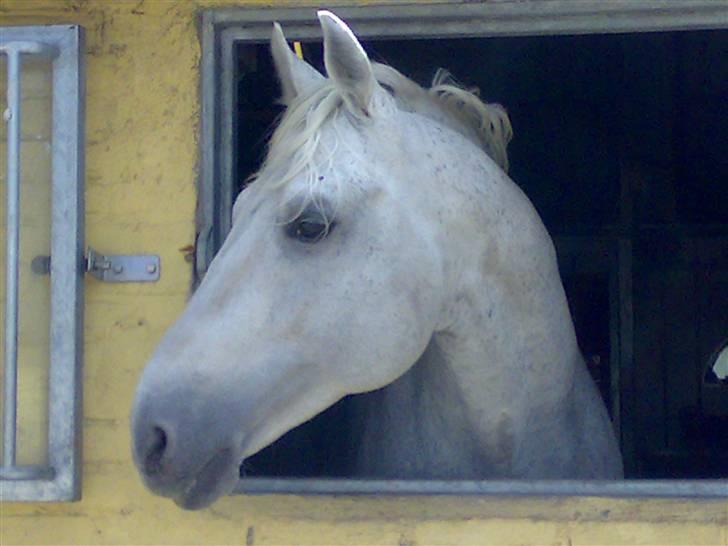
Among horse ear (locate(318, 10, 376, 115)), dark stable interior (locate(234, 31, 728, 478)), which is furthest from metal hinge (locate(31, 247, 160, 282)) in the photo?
dark stable interior (locate(234, 31, 728, 478))

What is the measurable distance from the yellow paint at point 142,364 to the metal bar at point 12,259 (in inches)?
6.7

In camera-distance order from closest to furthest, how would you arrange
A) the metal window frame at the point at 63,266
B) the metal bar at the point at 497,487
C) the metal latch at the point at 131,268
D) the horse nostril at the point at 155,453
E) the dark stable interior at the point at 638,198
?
the horse nostril at the point at 155,453 → the metal bar at the point at 497,487 → the metal window frame at the point at 63,266 → the metal latch at the point at 131,268 → the dark stable interior at the point at 638,198

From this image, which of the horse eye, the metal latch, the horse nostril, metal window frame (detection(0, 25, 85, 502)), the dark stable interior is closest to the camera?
the horse nostril

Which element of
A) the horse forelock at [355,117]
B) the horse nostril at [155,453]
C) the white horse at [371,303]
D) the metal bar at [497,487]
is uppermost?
the horse forelock at [355,117]

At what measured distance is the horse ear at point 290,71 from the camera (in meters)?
2.15

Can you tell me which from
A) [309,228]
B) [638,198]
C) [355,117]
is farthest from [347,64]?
[638,198]

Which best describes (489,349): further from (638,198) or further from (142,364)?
(638,198)

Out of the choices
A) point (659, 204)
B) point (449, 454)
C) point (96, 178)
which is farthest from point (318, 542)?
point (659, 204)

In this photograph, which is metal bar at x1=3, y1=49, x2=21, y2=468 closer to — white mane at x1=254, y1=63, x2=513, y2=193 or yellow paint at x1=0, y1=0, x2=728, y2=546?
yellow paint at x1=0, y1=0, x2=728, y2=546

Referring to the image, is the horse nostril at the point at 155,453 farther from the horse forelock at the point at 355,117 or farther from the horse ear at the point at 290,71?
the horse ear at the point at 290,71

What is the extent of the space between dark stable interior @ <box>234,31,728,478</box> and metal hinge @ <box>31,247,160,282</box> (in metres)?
1.78

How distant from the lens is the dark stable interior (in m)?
4.20

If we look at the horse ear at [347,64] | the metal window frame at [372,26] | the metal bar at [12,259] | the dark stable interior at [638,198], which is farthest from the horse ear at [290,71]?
the dark stable interior at [638,198]

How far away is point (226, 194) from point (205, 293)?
1.59 ft
